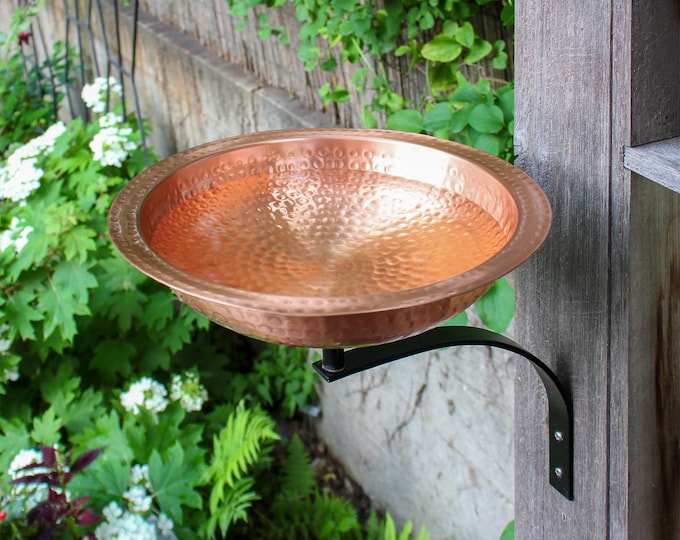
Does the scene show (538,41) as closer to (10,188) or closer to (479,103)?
(479,103)

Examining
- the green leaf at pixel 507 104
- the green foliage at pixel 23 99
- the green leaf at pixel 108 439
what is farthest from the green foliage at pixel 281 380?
the green leaf at pixel 507 104

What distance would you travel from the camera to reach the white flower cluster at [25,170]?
323cm

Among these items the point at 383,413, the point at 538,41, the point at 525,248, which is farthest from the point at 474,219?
the point at 383,413

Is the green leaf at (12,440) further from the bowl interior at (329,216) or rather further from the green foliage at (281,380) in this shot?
the bowl interior at (329,216)

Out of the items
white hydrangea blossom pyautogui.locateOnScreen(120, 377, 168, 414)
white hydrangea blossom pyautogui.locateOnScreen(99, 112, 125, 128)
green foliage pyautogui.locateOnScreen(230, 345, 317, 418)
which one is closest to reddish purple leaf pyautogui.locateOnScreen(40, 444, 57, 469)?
white hydrangea blossom pyautogui.locateOnScreen(120, 377, 168, 414)

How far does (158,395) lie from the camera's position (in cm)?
291

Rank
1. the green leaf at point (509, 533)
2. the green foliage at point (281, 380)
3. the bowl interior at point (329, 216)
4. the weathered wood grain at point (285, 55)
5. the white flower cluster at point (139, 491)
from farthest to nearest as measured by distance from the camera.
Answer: the green foliage at point (281, 380) < the white flower cluster at point (139, 491) < the weathered wood grain at point (285, 55) < the green leaf at point (509, 533) < the bowl interior at point (329, 216)

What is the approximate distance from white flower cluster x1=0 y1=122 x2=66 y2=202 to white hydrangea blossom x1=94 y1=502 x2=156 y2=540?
1439 millimetres

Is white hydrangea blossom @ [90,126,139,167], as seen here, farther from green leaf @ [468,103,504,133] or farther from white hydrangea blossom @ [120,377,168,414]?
green leaf @ [468,103,504,133]

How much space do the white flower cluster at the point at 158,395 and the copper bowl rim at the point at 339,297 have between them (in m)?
1.82

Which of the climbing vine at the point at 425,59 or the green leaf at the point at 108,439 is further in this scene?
the green leaf at the point at 108,439

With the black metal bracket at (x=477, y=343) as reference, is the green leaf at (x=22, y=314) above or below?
below

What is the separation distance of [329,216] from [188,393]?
200 centimetres

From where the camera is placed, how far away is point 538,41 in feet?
4.00
